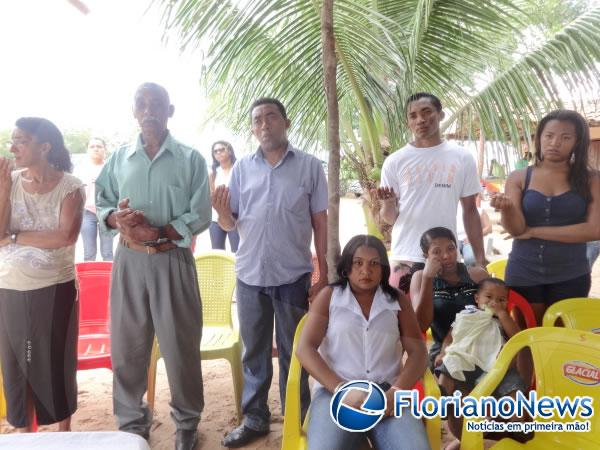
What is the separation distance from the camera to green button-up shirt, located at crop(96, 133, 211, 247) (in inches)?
74.2

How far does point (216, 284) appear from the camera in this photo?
2.68 metres

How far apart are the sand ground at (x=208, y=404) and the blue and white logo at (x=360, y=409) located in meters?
0.56

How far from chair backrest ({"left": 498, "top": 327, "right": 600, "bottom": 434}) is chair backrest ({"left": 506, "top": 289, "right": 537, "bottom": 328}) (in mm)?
358

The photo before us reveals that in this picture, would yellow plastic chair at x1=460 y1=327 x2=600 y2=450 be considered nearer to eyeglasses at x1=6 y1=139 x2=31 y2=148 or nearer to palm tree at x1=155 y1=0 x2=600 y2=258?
palm tree at x1=155 y1=0 x2=600 y2=258

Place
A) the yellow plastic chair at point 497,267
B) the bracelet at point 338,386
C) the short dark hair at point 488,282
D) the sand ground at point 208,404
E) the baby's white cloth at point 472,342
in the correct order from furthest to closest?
the yellow plastic chair at point 497,267 < the sand ground at point 208,404 < the short dark hair at point 488,282 < the baby's white cloth at point 472,342 < the bracelet at point 338,386

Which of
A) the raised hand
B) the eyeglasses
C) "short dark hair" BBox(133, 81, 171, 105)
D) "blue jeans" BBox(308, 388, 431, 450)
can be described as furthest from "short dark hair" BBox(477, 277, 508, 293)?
the eyeglasses

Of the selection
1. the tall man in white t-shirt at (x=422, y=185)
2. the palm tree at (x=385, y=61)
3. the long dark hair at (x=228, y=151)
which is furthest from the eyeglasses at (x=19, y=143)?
the tall man in white t-shirt at (x=422, y=185)

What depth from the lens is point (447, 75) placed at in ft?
8.36

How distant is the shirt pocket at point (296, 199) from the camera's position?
197 cm

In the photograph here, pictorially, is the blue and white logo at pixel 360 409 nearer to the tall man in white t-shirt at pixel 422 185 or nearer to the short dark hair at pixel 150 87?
the tall man in white t-shirt at pixel 422 185

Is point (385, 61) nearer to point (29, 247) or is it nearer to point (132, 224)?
point (132, 224)

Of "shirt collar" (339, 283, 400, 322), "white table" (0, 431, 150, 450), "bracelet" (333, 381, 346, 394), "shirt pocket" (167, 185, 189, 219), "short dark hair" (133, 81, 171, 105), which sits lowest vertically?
"bracelet" (333, 381, 346, 394)

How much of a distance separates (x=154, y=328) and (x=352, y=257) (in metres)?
0.97

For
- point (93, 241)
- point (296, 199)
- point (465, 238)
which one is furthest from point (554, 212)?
point (93, 241)
